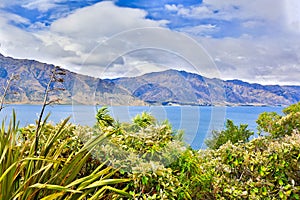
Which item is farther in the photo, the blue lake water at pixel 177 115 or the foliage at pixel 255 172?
the foliage at pixel 255 172

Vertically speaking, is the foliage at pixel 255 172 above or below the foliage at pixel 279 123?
below

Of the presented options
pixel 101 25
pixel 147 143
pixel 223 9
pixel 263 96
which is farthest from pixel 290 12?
pixel 147 143

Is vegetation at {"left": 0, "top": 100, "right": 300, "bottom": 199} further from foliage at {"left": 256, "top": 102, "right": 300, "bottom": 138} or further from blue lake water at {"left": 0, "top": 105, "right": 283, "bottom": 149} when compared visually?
foliage at {"left": 256, "top": 102, "right": 300, "bottom": 138}

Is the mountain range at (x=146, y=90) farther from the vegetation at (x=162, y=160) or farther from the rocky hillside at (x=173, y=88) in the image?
the vegetation at (x=162, y=160)

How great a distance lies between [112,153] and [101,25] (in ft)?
4.36

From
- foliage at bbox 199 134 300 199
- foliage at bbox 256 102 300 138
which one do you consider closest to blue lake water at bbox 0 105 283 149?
foliage at bbox 199 134 300 199

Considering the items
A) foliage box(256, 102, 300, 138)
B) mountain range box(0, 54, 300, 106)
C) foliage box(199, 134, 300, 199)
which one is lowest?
foliage box(199, 134, 300, 199)

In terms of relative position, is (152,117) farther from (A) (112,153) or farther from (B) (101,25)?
(B) (101,25)

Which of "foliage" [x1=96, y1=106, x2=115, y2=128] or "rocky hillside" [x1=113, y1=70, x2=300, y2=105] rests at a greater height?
"rocky hillside" [x1=113, y1=70, x2=300, y2=105]

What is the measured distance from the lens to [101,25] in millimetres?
3064

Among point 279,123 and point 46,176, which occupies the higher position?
point 279,123

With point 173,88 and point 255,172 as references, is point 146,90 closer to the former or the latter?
point 173,88

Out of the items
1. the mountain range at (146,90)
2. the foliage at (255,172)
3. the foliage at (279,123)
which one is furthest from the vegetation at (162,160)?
the foliage at (279,123)

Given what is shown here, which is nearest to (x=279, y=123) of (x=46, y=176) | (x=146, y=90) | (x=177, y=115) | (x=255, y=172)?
(x=255, y=172)
